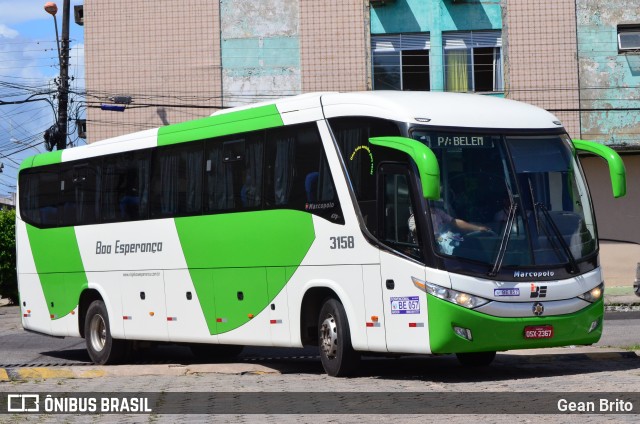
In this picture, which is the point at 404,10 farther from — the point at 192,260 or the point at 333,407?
the point at 333,407

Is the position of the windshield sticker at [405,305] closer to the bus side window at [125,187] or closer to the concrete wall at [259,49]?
the bus side window at [125,187]

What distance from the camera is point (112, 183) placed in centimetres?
1833

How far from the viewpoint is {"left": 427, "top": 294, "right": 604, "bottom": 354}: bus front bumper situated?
12.4m

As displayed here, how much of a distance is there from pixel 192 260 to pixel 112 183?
2.56 metres

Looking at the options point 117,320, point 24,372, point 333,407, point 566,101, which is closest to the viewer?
point 333,407

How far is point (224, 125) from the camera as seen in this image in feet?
52.7

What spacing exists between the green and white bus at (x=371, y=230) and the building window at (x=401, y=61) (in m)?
16.6

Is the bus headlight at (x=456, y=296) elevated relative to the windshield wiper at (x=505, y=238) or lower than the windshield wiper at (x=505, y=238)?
lower

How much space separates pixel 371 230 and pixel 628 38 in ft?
71.2

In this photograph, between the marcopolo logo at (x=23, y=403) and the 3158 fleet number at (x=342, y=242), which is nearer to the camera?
the marcopolo logo at (x=23, y=403)

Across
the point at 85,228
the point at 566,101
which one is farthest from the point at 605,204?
the point at 85,228

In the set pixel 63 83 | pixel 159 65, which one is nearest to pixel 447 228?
pixel 159 65

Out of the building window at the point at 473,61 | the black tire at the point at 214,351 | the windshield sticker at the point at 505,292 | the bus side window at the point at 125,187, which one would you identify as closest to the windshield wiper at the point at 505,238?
the windshield sticker at the point at 505,292

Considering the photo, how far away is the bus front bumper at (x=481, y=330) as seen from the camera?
12.4m
